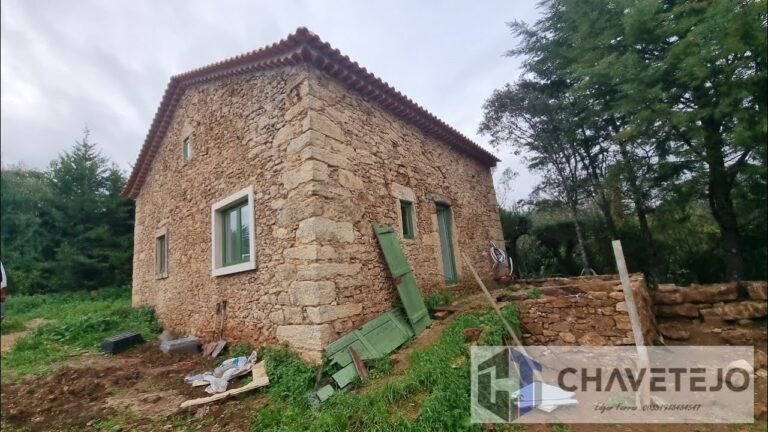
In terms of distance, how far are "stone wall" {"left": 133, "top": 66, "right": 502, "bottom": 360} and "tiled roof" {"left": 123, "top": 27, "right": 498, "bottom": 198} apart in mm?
168

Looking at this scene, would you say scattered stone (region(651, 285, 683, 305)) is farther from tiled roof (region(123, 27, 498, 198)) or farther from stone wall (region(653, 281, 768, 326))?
tiled roof (region(123, 27, 498, 198))

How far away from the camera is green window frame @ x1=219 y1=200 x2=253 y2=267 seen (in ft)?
19.7

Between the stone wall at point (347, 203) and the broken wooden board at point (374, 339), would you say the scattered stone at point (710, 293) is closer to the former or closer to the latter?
the broken wooden board at point (374, 339)

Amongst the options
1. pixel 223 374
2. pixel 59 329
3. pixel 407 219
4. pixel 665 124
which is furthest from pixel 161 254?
pixel 665 124

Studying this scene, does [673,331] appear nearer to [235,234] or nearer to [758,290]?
[758,290]

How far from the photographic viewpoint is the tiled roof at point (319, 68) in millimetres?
4961

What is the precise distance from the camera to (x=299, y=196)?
4.75 meters

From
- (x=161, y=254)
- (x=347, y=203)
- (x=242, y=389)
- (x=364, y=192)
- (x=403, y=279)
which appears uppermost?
(x=364, y=192)

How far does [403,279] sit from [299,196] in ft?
7.15

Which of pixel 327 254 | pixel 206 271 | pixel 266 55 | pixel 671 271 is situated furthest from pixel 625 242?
pixel 206 271

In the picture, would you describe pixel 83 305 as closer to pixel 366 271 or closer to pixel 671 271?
pixel 366 271

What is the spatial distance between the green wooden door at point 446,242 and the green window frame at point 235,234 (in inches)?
156

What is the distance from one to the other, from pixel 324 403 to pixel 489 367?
1923 mm

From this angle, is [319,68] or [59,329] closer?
[319,68]
